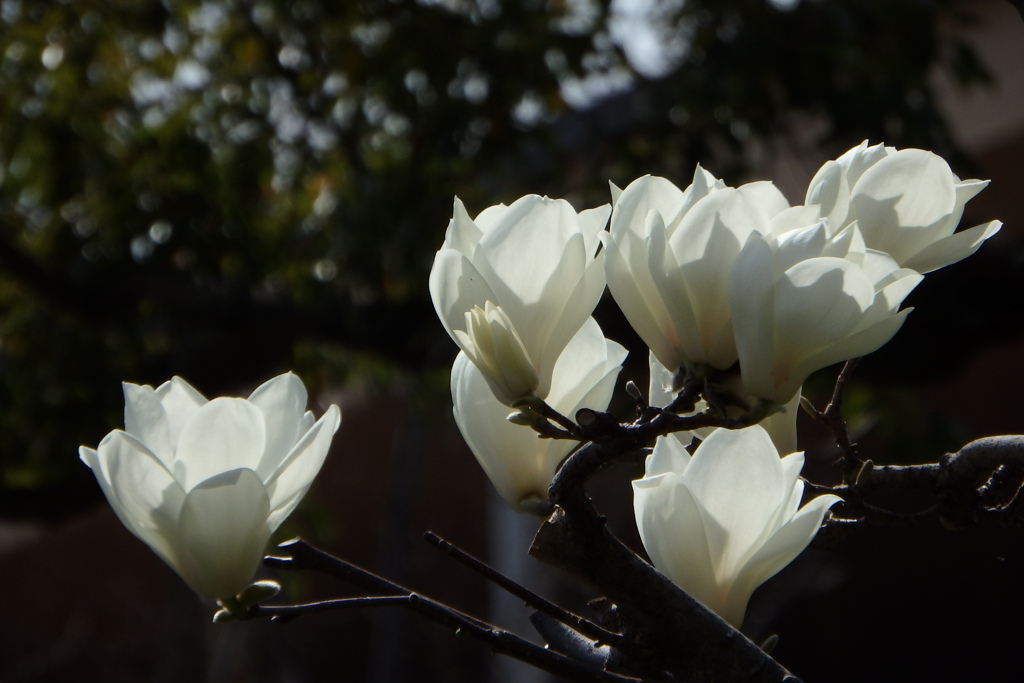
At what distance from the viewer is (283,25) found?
→ 2.59 m

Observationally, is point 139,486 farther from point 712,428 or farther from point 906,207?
point 906,207

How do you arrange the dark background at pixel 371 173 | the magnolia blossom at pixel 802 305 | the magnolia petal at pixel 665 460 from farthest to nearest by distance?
1. the dark background at pixel 371 173
2. the magnolia petal at pixel 665 460
3. the magnolia blossom at pixel 802 305

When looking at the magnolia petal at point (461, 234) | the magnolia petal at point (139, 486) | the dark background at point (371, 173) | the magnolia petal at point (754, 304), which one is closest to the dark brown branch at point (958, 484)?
the magnolia petal at point (754, 304)

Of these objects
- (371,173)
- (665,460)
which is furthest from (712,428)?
(371,173)

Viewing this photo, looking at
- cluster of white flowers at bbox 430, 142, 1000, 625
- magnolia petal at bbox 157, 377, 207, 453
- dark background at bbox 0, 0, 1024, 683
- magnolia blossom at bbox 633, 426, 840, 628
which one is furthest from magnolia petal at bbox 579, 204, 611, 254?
dark background at bbox 0, 0, 1024, 683

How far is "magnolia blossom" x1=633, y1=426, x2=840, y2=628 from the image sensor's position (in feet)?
1.48

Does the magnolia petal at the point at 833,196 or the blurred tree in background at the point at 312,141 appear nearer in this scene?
the magnolia petal at the point at 833,196

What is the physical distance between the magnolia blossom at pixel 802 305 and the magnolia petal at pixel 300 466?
Answer: 0.67 feet

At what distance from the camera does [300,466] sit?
49 cm

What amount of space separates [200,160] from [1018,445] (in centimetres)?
234

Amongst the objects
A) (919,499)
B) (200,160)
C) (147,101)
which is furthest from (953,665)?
(147,101)

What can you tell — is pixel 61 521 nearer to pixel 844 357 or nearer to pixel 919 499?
pixel 919 499

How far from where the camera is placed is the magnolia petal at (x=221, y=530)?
0.47m

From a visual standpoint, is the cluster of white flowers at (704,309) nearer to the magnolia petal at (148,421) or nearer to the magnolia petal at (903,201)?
the magnolia petal at (903,201)
